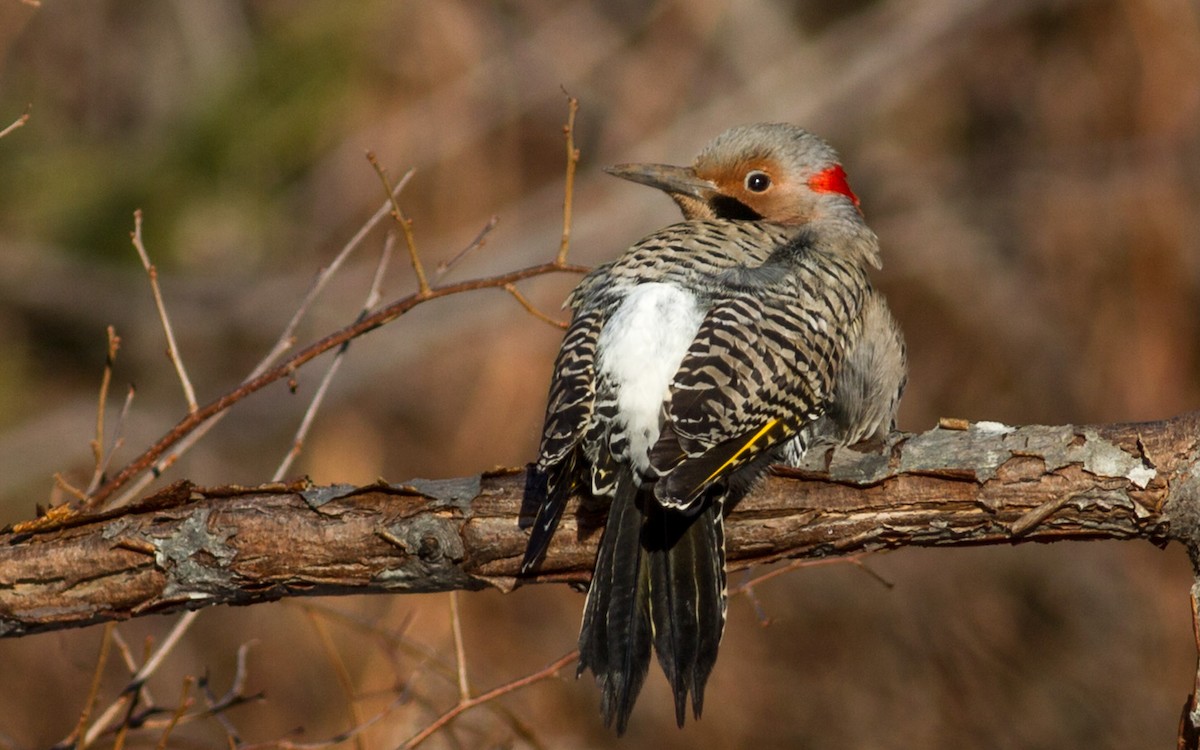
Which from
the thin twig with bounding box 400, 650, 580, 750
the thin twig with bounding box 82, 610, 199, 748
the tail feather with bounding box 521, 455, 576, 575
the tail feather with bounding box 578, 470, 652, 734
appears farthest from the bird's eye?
the thin twig with bounding box 82, 610, 199, 748

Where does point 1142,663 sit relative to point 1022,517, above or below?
above

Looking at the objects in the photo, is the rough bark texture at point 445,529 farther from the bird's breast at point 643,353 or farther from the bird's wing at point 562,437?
the bird's breast at point 643,353

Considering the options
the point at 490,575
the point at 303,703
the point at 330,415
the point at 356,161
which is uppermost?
the point at 356,161

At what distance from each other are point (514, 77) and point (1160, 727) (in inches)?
236

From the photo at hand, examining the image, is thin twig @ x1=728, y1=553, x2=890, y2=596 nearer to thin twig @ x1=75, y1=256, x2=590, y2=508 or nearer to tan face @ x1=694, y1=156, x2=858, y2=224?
thin twig @ x1=75, y1=256, x2=590, y2=508

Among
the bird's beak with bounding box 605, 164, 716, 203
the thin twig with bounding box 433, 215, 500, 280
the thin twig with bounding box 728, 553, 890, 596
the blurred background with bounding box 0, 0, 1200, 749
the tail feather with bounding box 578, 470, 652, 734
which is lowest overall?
the tail feather with bounding box 578, 470, 652, 734

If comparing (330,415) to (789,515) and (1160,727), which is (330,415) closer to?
(1160,727)

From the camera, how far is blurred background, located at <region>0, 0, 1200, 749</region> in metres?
Answer: 7.72

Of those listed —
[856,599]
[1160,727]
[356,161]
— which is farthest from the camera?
[356,161]

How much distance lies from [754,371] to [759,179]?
1.39 m

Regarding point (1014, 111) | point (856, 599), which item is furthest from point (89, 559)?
point (1014, 111)

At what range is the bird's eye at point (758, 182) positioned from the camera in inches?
192

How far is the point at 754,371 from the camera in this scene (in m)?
3.68

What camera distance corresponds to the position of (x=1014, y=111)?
Answer: 10164 millimetres
